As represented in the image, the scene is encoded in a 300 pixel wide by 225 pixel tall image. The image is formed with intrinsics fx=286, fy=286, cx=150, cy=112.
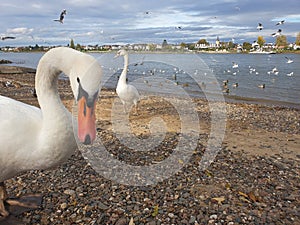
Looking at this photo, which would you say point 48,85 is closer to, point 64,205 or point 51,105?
point 51,105

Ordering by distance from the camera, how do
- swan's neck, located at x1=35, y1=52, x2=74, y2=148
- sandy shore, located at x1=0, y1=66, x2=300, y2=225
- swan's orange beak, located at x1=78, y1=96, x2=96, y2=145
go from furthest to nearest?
sandy shore, located at x1=0, y1=66, x2=300, y2=225 < swan's neck, located at x1=35, y1=52, x2=74, y2=148 < swan's orange beak, located at x1=78, y1=96, x2=96, y2=145

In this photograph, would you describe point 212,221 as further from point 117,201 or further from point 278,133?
point 278,133

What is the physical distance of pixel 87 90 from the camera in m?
2.74

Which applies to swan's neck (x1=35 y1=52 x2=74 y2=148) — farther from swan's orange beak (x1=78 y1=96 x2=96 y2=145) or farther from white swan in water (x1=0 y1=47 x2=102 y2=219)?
swan's orange beak (x1=78 y1=96 x2=96 y2=145)

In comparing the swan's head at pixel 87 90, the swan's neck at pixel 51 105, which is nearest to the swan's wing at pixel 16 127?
the swan's neck at pixel 51 105

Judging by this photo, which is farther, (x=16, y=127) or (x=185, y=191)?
(x=185, y=191)

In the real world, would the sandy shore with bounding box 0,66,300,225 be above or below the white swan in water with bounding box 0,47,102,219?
below

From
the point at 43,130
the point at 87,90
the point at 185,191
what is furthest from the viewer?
the point at 185,191

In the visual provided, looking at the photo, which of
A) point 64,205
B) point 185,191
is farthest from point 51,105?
point 185,191

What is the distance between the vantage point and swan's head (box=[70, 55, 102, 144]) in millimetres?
2730

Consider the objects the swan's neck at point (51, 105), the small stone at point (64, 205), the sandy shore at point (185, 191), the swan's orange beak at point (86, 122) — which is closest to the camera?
the swan's orange beak at point (86, 122)

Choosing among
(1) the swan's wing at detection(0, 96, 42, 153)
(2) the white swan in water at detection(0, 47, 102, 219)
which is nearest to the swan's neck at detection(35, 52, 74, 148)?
(2) the white swan in water at detection(0, 47, 102, 219)

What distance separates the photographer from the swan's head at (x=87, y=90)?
2.73 meters

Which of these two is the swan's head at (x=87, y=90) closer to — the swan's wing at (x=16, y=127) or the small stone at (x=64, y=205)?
the swan's wing at (x=16, y=127)
